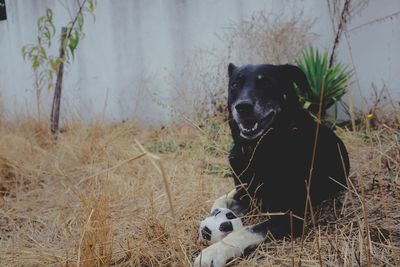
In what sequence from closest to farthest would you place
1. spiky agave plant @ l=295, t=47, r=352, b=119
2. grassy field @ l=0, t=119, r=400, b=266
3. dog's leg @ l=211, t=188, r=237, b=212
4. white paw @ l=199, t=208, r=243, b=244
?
grassy field @ l=0, t=119, r=400, b=266 → white paw @ l=199, t=208, r=243, b=244 → dog's leg @ l=211, t=188, r=237, b=212 → spiky agave plant @ l=295, t=47, r=352, b=119

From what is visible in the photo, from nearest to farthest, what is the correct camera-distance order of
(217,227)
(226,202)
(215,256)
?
(215,256), (217,227), (226,202)

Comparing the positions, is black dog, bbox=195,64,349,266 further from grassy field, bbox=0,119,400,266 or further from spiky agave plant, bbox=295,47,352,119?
spiky agave plant, bbox=295,47,352,119

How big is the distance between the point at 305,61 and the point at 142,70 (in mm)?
2887

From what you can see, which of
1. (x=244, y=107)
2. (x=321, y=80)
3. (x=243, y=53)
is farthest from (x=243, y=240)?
(x=243, y=53)

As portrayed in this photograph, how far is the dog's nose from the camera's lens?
1.83 metres

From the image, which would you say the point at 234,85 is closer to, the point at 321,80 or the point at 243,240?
the point at 243,240

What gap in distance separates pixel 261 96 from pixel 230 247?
80 cm

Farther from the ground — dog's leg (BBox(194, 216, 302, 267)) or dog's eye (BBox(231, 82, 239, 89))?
dog's eye (BBox(231, 82, 239, 89))

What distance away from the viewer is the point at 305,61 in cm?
444

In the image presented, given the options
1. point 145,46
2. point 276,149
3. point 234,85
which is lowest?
point 276,149

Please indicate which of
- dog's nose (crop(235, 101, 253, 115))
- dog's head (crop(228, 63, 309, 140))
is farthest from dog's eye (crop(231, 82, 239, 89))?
dog's nose (crop(235, 101, 253, 115))

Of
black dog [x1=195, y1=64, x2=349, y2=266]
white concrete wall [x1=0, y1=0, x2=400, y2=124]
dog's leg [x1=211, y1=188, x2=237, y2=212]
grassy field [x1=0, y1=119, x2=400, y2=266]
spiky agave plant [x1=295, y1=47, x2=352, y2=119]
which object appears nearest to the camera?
grassy field [x1=0, y1=119, x2=400, y2=266]

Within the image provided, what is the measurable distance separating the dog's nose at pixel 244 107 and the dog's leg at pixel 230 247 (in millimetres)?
589

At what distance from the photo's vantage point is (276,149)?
6.08 feet
